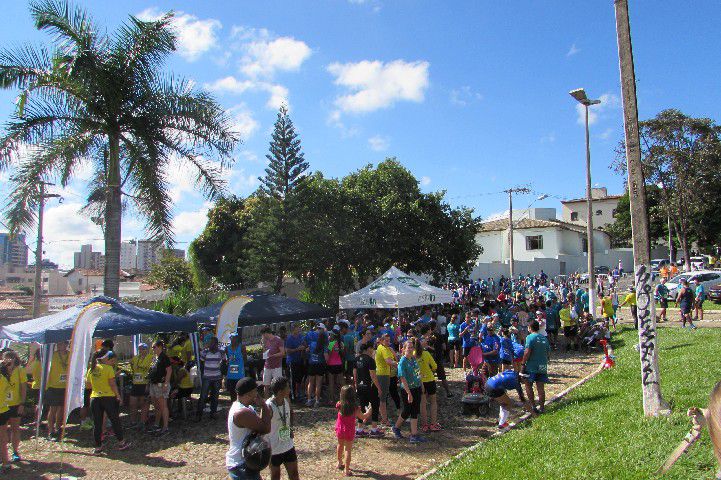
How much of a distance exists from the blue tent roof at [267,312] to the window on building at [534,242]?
1627 inches

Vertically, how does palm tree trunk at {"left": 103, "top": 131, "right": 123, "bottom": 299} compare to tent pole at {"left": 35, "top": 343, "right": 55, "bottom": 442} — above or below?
above

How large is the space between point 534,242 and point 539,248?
87cm

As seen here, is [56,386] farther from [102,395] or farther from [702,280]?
[702,280]

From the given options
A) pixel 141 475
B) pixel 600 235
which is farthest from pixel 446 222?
pixel 600 235

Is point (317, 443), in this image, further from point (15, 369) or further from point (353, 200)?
point (353, 200)

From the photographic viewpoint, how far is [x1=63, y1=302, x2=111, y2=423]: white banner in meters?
8.10

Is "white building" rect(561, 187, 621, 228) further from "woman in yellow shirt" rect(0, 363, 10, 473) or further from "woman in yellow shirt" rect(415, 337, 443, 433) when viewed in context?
"woman in yellow shirt" rect(0, 363, 10, 473)

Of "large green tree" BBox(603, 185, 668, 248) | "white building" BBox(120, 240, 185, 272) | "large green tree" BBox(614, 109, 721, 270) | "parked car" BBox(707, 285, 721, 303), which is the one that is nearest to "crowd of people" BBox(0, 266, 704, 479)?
"white building" BBox(120, 240, 185, 272)

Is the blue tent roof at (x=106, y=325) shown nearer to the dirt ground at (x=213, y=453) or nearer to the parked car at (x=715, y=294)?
the dirt ground at (x=213, y=453)

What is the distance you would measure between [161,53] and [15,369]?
9262 millimetres

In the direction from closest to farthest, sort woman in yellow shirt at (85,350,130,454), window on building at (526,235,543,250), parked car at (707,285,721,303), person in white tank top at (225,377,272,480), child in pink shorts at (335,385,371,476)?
person in white tank top at (225,377,272,480) → child in pink shorts at (335,385,371,476) → woman in yellow shirt at (85,350,130,454) → parked car at (707,285,721,303) → window on building at (526,235,543,250)

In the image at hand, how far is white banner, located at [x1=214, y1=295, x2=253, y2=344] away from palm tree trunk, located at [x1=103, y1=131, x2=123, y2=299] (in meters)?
3.58

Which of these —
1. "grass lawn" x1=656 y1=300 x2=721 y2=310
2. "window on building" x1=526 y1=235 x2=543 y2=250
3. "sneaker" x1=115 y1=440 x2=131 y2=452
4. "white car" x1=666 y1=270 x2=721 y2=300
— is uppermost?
"window on building" x1=526 y1=235 x2=543 y2=250

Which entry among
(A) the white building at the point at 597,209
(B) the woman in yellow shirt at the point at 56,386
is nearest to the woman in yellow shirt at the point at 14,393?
(B) the woman in yellow shirt at the point at 56,386
